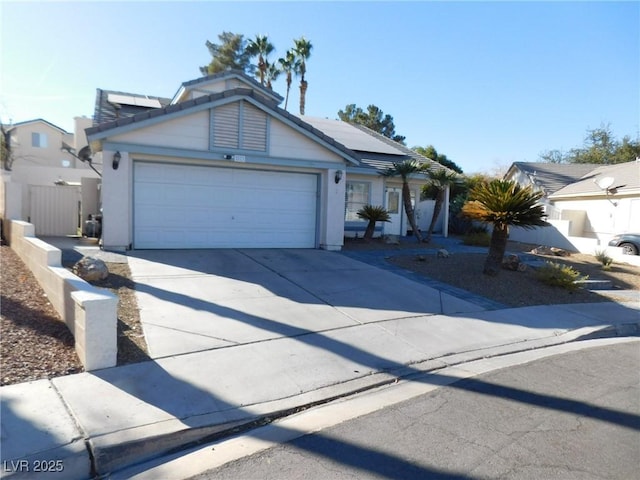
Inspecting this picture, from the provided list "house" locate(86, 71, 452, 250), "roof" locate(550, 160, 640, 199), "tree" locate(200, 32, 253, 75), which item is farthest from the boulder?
"tree" locate(200, 32, 253, 75)

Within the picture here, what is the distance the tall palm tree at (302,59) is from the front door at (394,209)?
20.7 meters

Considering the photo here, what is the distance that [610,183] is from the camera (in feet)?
65.7

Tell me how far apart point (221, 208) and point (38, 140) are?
3796cm

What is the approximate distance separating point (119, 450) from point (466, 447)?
2.78 m

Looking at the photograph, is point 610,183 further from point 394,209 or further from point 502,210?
point 502,210

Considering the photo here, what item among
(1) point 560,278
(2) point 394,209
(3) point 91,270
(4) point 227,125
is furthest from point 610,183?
(3) point 91,270

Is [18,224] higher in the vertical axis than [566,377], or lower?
higher

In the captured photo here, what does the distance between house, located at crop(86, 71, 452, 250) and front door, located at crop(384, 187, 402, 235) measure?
5376 millimetres

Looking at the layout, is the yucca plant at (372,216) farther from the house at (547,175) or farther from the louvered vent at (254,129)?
the house at (547,175)

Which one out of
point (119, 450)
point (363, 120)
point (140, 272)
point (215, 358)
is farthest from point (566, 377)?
point (363, 120)

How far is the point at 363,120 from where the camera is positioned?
49.1 m

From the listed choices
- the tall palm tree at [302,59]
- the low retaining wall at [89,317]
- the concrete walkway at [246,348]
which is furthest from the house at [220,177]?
the tall palm tree at [302,59]

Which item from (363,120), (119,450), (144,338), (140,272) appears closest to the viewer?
(119,450)

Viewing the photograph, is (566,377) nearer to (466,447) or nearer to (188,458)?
(466,447)
